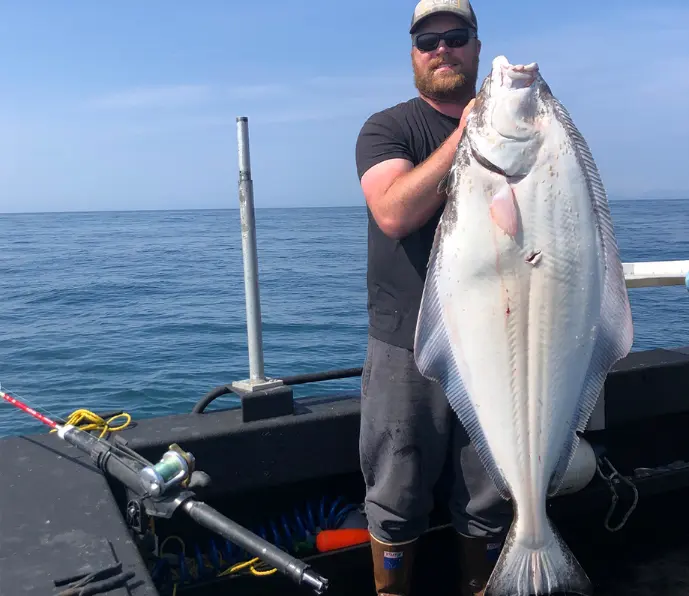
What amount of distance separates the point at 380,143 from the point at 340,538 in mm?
1820

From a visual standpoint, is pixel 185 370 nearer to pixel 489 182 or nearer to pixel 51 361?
pixel 51 361

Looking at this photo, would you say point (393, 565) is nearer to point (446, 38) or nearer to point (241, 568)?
point (241, 568)

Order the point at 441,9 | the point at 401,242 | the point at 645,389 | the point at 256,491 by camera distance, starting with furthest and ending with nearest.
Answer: the point at 645,389
the point at 256,491
the point at 401,242
the point at 441,9

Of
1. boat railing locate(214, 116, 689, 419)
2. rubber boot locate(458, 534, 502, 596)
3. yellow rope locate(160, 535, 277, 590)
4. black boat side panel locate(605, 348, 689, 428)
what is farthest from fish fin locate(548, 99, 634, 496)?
black boat side panel locate(605, 348, 689, 428)

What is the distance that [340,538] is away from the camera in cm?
319

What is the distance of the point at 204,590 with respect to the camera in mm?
2889

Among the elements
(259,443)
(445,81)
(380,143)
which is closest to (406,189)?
(380,143)

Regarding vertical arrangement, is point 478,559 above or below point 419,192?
below

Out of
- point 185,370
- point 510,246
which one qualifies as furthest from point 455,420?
point 185,370

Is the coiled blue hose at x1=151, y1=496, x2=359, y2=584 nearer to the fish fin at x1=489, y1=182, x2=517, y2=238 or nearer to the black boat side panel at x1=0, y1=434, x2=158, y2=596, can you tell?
the black boat side panel at x1=0, y1=434, x2=158, y2=596

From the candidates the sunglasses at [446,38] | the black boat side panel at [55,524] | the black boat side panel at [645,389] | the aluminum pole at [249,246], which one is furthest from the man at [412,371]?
the black boat side panel at [645,389]

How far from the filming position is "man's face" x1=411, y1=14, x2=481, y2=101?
2.41 meters

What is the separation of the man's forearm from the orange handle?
162 cm

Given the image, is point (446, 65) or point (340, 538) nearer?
point (446, 65)
